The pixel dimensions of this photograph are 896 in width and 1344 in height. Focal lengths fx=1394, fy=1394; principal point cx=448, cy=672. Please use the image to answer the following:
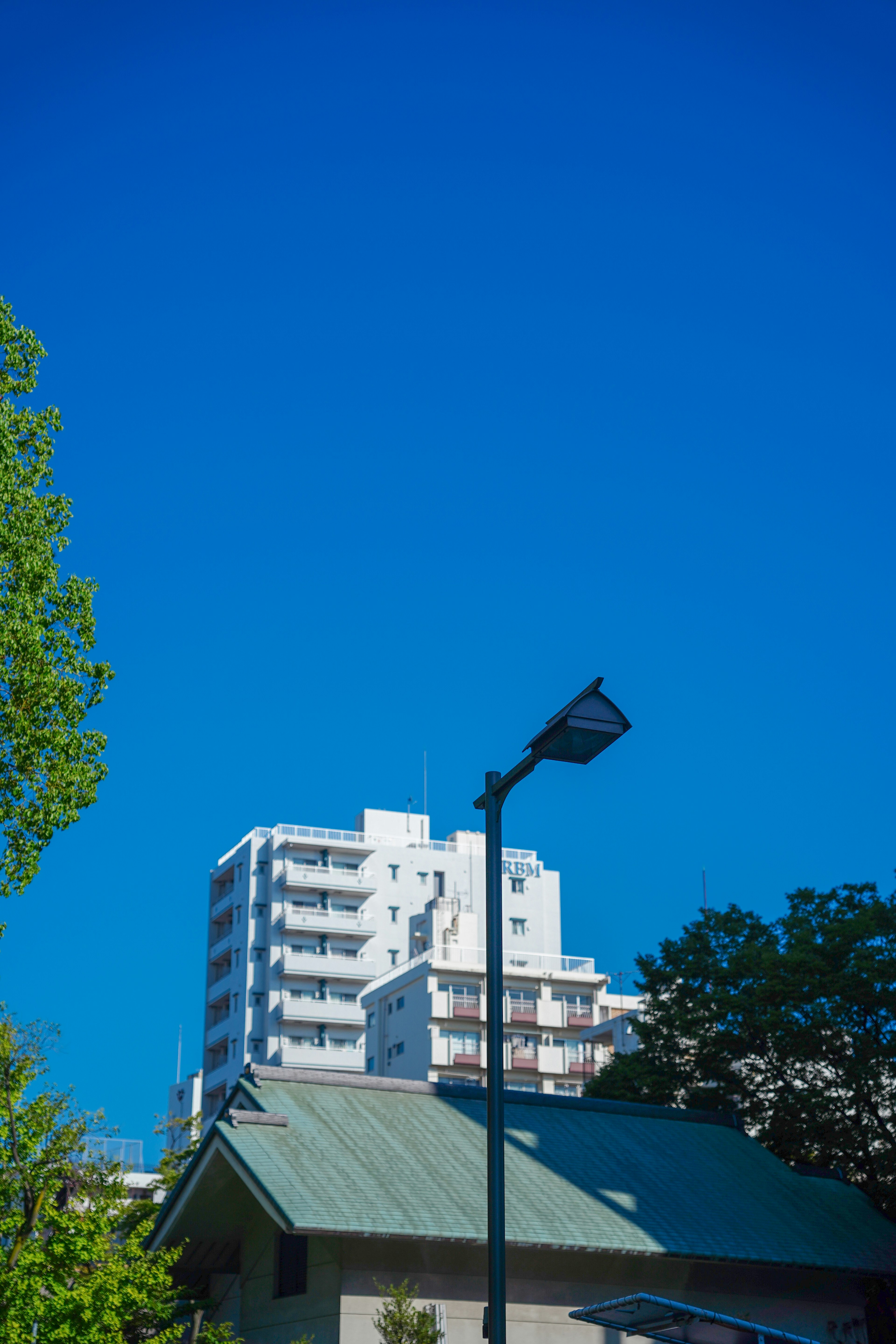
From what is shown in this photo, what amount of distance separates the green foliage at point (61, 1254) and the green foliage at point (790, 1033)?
59.8ft

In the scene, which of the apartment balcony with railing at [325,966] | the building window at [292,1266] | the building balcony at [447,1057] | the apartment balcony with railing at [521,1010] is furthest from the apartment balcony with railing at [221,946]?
the building window at [292,1266]

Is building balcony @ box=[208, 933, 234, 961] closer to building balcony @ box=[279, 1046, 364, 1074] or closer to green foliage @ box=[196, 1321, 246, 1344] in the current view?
building balcony @ box=[279, 1046, 364, 1074]

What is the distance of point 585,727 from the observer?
460 inches

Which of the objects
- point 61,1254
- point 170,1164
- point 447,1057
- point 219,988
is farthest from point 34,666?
point 219,988

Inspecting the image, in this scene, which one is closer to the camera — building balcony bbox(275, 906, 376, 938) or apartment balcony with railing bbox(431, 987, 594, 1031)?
apartment balcony with railing bbox(431, 987, 594, 1031)

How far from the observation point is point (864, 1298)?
2995 cm

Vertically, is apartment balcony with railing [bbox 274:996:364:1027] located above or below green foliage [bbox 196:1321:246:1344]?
above

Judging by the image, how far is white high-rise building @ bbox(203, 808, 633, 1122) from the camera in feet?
310

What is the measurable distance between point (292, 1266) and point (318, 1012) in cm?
7029

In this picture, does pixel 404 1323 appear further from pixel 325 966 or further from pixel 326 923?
pixel 326 923

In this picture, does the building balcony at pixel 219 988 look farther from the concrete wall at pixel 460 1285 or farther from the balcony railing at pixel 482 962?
the concrete wall at pixel 460 1285

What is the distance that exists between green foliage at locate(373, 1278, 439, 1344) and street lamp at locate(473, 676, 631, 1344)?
1088cm

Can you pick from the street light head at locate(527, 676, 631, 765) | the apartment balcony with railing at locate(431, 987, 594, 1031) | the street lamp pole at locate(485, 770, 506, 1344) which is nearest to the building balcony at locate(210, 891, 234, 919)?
the apartment balcony with railing at locate(431, 987, 594, 1031)

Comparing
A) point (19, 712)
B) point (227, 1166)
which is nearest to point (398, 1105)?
point (227, 1166)
